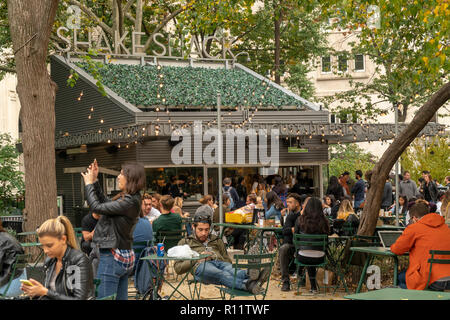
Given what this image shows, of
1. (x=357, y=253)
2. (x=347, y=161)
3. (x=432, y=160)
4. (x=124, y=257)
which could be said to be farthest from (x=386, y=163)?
(x=347, y=161)

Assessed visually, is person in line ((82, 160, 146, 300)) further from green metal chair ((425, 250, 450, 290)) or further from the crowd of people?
green metal chair ((425, 250, 450, 290))

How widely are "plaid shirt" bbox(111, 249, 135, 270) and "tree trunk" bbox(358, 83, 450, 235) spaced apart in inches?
212

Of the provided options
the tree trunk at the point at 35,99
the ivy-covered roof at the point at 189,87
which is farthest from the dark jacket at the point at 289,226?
the ivy-covered roof at the point at 189,87

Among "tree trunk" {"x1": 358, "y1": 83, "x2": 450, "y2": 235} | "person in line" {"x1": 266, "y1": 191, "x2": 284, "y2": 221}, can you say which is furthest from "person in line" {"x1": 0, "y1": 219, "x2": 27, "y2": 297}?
"person in line" {"x1": 266, "y1": 191, "x2": 284, "y2": 221}

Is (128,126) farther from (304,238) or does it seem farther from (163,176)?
(304,238)

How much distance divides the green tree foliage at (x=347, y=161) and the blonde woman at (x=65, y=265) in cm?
2873

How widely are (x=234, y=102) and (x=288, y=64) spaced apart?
→ 11.2 meters

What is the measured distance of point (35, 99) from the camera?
12.1m

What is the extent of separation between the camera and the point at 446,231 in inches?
326

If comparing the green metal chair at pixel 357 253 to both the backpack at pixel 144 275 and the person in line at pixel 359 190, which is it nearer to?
the backpack at pixel 144 275

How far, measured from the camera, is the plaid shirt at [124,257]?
702 centimetres

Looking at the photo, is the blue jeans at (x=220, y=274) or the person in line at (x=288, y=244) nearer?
the blue jeans at (x=220, y=274)

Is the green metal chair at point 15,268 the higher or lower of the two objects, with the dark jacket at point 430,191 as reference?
lower
